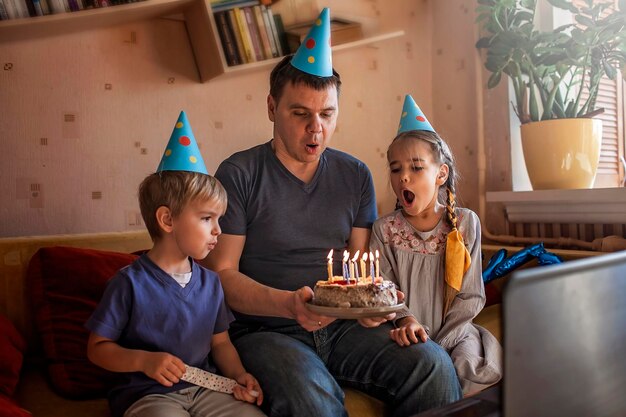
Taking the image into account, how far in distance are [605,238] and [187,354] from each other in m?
1.49

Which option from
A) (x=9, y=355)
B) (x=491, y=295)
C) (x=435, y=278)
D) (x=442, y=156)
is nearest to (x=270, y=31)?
(x=442, y=156)

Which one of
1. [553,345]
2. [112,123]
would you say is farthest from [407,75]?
[553,345]

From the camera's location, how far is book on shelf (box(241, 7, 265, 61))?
6.81 ft

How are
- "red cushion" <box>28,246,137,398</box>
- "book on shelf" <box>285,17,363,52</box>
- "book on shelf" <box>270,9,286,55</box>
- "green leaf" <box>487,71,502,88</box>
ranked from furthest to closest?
"book on shelf" <box>285,17,363,52</box>, "green leaf" <box>487,71,502,88</box>, "book on shelf" <box>270,9,286,55</box>, "red cushion" <box>28,246,137,398</box>

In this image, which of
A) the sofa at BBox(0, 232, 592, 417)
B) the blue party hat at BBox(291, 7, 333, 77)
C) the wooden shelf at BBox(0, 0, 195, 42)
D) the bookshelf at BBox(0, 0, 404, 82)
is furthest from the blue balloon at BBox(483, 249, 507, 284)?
the wooden shelf at BBox(0, 0, 195, 42)

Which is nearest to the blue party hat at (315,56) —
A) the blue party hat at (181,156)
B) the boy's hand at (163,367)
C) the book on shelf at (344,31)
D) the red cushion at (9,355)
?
the blue party hat at (181,156)

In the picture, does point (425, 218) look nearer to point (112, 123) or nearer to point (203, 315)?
point (203, 315)

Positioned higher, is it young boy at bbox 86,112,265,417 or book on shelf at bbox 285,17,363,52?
book on shelf at bbox 285,17,363,52

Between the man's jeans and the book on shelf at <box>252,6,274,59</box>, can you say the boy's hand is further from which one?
the book on shelf at <box>252,6,274,59</box>

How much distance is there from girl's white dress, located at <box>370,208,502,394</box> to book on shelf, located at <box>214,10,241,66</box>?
0.84 meters

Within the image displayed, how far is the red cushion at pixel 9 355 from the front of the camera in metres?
1.34

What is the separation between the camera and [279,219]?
59.9 inches

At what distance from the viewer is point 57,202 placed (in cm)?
188

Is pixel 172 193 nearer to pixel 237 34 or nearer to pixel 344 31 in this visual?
pixel 237 34
